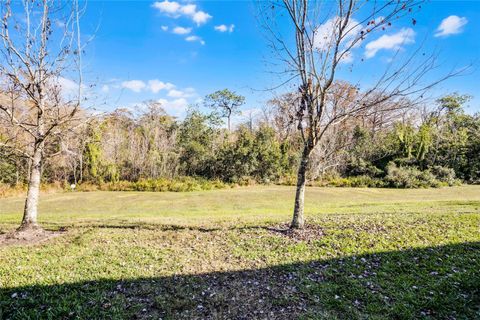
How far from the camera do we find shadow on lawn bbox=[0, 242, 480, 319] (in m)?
3.40

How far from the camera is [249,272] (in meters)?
4.51

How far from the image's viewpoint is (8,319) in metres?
3.23

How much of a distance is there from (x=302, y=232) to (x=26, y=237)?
20.1 ft

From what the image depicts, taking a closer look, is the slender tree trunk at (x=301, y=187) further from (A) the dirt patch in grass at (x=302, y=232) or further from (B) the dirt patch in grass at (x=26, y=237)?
(B) the dirt patch in grass at (x=26, y=237)

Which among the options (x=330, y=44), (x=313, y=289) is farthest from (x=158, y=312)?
(x=330, y=44)

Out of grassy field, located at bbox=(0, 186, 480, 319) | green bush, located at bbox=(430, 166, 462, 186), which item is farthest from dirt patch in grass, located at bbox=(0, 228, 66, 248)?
green bush, located at bbox=(430, 166, 462, 186)

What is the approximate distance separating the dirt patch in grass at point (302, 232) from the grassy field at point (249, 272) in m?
0.04

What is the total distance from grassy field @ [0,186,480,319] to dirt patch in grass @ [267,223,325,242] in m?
0.04

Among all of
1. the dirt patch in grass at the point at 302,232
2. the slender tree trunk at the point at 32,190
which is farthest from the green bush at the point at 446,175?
the slender tree trunk at the point at 32,190

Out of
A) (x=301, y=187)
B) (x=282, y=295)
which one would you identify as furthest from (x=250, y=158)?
(x=282, y=295)

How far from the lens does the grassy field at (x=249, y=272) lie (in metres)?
3.49

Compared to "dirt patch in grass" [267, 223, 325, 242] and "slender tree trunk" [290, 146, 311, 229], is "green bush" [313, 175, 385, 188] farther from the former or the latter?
"slender tree trunk" [290, 146, 311, 229]

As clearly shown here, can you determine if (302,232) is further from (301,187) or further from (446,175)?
(446,175)

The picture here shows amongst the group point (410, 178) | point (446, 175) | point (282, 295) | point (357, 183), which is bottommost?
point (282, 295)
